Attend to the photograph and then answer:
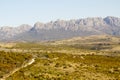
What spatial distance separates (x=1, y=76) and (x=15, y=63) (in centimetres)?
956

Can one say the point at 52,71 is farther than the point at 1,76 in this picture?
Yes

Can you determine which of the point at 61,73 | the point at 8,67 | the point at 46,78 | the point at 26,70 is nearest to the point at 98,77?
the point at 61,73

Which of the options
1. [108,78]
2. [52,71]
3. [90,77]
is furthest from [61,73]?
[108,78]

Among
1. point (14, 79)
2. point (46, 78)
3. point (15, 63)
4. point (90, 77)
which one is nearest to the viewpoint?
point (14, 79)

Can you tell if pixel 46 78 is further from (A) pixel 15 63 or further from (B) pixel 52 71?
(A) pixel 15 63

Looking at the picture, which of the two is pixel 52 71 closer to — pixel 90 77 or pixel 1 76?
pixel 90 77

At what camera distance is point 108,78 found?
3984cm

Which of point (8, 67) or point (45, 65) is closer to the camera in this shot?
point (8, 67)

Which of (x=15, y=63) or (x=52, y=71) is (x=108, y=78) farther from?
(x=15, y=63)

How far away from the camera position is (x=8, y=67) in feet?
134

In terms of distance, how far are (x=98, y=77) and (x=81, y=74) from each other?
→ 292 centimetres

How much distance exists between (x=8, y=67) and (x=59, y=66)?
35.7 feet

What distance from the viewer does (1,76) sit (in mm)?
35781

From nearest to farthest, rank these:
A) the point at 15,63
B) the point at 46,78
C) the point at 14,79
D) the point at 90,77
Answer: the point at 14,79, the point at 46,78, the point at 90,77, the point at 15,63
